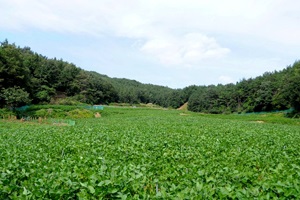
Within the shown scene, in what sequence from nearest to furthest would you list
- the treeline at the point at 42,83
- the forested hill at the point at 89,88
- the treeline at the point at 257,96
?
the treeline at the point at 42,83 < the forested hill at the point at 89,88 < the treeline at the point at 257,96

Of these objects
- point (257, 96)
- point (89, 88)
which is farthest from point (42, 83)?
point (257, 96)

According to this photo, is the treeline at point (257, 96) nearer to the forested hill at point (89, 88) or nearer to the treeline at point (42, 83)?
the forested hill at point (89, 88)

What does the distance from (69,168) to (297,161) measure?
6647mm

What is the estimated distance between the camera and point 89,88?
84.6 metres

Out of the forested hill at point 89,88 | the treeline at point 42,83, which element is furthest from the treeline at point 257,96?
the treeline at point 42,83

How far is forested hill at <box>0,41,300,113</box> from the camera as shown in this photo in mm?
39188

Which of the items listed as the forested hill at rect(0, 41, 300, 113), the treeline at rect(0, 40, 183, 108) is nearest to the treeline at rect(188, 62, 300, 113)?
the forested hill at rect(0, 41, 300, 113)

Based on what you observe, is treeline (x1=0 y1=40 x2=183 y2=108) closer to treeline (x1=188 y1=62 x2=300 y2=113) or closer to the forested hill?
the forested hill

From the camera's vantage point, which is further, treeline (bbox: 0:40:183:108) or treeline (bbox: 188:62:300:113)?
treeline (bbox: 188:62:300:113)

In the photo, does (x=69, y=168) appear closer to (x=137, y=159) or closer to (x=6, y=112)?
(x=137, y=159)

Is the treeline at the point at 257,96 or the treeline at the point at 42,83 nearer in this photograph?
the treeline at the point at 42,83

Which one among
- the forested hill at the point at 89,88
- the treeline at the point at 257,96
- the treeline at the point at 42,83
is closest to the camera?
the treeline at the point at 42,83

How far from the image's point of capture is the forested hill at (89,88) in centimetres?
3919

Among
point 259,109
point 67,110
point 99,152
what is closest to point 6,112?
point 67,110
